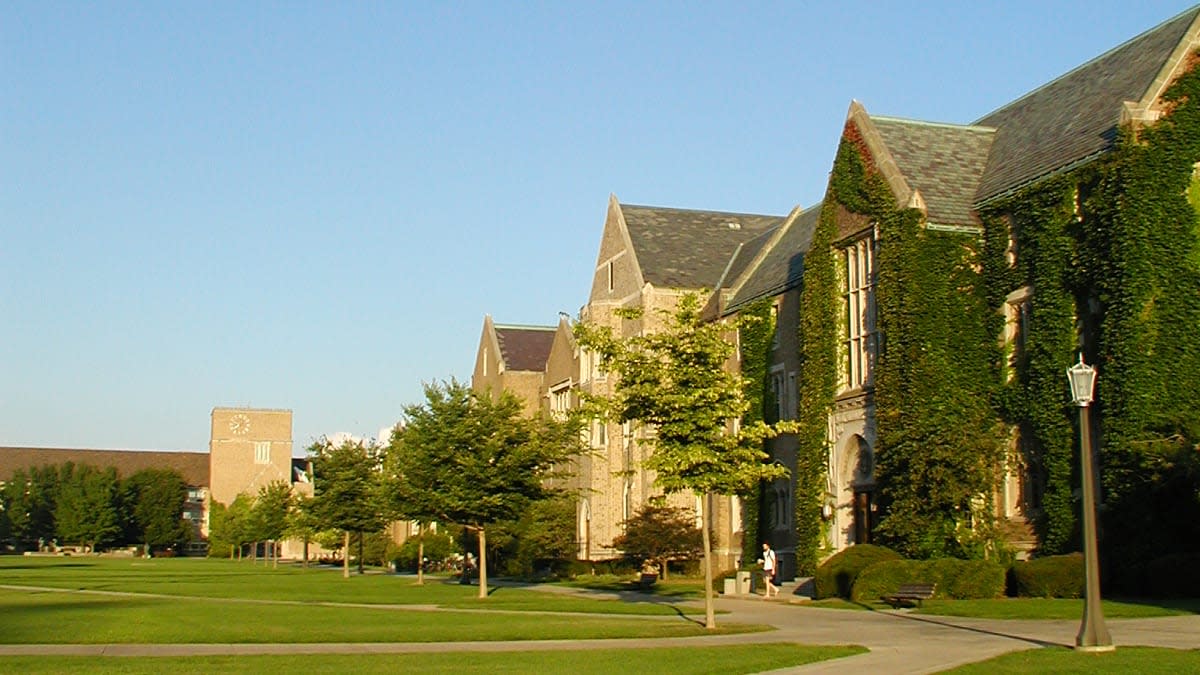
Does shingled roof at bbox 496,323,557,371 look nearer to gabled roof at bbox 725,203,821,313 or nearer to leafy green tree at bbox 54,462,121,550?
gabled roof at bbox 725,203,821,313

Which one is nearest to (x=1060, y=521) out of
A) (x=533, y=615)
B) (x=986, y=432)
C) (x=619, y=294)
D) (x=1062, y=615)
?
(x=986, y=432)

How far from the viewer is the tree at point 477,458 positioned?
43750 mm

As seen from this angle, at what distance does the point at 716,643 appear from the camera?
24.2 meters

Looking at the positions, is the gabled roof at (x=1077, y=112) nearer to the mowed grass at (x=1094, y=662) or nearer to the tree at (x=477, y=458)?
the tree at (x=477, y=458)

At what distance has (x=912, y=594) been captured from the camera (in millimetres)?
32562

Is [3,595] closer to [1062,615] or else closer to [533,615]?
[533,615]

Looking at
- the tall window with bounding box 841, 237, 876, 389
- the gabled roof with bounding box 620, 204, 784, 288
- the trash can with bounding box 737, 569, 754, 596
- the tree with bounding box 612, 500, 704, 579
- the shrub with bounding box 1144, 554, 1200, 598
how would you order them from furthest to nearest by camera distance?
the gabled roof with bounding box 620, 204, 784, 288
the tree with bounding box 612, 500, 704, 579
the trash can with bounding box 737, 569, 754, 596
the tall window with bounding box 841, 237, 876, 389
the shrub with bounding box 1144, 554, 1200, 598

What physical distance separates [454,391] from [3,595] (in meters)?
16.5

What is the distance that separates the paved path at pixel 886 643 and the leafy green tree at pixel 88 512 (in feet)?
457

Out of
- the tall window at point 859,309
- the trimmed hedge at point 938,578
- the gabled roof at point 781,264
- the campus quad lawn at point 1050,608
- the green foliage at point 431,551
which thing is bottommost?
the green foliage at point 431,551

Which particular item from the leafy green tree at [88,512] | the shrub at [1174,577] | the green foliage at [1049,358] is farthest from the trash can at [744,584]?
the leafy green tree at [88,512]

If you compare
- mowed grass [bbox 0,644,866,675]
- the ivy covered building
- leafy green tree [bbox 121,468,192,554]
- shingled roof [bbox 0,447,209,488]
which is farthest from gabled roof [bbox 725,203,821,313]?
shingled roof [bbox 0,447,209,488]

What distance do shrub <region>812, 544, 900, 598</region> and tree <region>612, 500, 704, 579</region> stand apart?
643 inches

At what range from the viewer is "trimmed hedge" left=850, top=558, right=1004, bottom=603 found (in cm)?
3312
